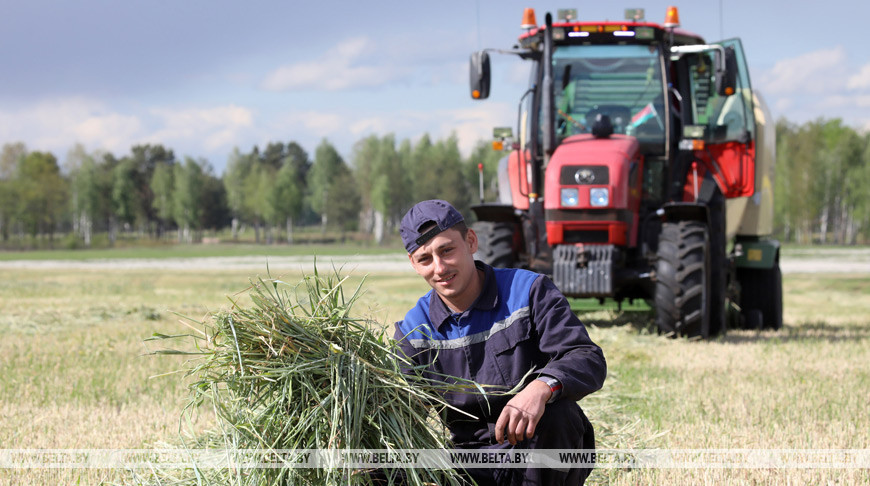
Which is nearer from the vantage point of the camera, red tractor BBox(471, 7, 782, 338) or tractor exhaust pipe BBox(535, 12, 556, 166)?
tractor exhaust pipe BBox(535, 12, 556, 166)

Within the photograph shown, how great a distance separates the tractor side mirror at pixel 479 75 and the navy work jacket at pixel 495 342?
584 centimetres

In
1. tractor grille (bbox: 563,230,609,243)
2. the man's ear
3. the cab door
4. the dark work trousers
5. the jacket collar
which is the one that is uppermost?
the cab door

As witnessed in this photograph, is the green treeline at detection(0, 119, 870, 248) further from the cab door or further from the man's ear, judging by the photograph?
the man's ear

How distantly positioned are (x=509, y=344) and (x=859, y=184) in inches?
3026

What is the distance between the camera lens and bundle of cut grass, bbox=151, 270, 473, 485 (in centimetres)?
304

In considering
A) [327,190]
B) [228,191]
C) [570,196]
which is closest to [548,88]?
[570,196]

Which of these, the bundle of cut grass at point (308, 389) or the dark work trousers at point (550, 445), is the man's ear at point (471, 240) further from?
the dark work trousers at point (550, 445)

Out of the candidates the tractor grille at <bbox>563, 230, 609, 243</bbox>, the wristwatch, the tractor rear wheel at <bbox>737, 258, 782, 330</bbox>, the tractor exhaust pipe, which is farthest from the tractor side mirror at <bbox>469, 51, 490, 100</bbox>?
the wristwatch

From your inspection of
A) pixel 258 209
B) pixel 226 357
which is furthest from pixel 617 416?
pixel 258 209

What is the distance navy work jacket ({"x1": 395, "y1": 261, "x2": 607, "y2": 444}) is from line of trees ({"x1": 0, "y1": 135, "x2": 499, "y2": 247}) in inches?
2773

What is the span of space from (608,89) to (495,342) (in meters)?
7.24

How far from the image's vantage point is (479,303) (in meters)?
3.37

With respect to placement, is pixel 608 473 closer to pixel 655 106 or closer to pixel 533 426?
pixel 533 426

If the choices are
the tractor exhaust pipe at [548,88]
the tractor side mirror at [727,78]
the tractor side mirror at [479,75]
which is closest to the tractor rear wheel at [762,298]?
the tractor side mirror at [727,78]
